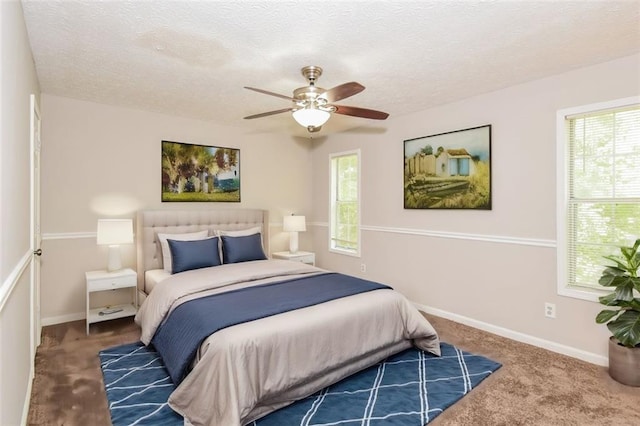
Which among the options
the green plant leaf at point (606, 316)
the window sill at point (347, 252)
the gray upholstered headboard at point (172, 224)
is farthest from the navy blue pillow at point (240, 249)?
the green plant leaf at point (606, 316)

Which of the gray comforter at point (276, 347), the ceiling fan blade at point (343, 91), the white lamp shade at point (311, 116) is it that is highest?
the ceiling fan blade at point (343, 91)

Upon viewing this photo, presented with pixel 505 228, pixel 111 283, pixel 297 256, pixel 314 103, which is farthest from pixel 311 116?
pixel 297 256

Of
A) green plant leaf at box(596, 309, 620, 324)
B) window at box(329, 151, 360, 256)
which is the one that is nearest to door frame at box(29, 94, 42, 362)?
window at box(329, 151, 360, 256)

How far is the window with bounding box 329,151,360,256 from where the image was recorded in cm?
533

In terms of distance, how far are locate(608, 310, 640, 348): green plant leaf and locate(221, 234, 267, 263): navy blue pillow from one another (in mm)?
3488

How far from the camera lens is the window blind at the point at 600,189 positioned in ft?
9.37

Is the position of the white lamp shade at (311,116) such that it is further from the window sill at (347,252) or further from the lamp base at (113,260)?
the window sill at (347,252)

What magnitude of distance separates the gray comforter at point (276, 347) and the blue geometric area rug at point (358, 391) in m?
0.09

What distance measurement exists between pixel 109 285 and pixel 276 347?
2.42 meters

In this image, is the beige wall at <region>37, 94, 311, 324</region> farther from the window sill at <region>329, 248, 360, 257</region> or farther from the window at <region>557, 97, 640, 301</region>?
the window at <region>557, 97, 640, 301</region>

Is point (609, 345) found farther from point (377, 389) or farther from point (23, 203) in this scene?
point (23, 203)

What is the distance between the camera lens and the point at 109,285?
372cm

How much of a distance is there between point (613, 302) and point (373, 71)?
2.62 m

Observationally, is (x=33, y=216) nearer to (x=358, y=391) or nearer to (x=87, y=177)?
(x=87, y=177)
